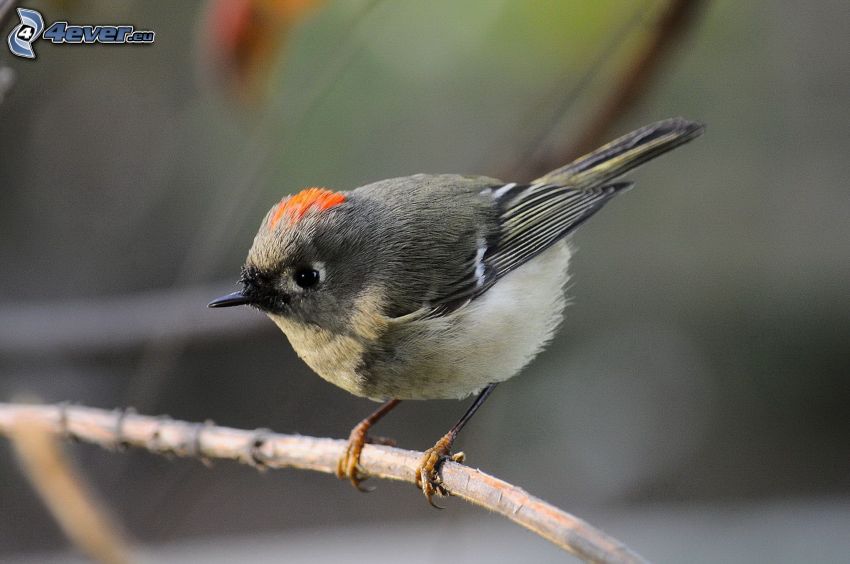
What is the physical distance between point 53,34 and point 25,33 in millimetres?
231

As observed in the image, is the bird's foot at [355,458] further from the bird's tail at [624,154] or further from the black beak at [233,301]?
the bird's tail at [624,154]

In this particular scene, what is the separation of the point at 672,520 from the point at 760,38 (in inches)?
107

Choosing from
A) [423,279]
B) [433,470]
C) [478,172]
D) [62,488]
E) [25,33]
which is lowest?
[433,470]

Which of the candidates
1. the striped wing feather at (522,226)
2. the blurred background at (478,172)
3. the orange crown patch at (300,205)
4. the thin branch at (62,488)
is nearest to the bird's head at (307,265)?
the orange crown patch at (300,205)

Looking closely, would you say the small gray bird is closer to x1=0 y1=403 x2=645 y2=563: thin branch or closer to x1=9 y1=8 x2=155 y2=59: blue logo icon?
x1=0 y1=403 x2=645 y2=563: thin branch

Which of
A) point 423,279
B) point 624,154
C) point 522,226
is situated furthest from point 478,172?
point 423,279

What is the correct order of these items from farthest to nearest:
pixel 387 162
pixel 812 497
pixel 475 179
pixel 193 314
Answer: pixel 387 162
pixel 812 497
pixel 193 314
pixel 475 179

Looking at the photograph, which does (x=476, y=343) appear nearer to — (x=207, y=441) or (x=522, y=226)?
(x=522, y=226)

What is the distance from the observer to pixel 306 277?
7.41ft

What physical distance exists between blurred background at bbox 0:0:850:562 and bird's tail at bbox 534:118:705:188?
1.35 metres

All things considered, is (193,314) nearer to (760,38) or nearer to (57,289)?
(57,289)

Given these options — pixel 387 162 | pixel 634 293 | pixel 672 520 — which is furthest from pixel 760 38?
pixel 672 520

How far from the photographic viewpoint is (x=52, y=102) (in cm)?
512

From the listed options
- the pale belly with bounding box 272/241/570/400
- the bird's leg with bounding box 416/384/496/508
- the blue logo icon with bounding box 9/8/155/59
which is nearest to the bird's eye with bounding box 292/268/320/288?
the pale belly with bounding box 272/241/570/400
